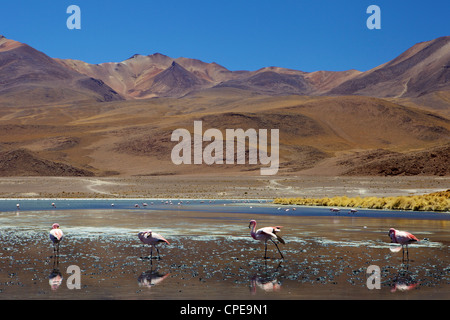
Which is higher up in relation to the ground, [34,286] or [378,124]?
[378,124]

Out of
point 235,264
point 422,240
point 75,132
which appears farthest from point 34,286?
point 75,132

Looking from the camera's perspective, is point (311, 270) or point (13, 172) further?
point (13, 172)

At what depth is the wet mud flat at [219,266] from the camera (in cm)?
1038

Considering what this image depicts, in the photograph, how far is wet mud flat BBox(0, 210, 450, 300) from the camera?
10.4 metres

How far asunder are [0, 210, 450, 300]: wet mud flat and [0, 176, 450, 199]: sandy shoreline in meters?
35.1

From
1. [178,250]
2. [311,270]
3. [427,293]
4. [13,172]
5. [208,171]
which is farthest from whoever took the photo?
[208,171]

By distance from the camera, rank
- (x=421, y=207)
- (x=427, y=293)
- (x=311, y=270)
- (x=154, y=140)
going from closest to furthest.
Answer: (x=427, y=293), (x=311, y=270), (x=421, y=207), (x=154, y=140)

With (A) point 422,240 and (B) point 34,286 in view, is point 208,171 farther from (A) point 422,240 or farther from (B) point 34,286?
(B) point 34,286

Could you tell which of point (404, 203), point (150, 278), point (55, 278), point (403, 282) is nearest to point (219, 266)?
point (150, 278)

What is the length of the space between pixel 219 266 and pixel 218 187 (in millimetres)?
52109

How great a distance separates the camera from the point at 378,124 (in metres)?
154

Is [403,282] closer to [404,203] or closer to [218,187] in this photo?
[404,203]

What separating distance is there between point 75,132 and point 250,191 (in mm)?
96552
